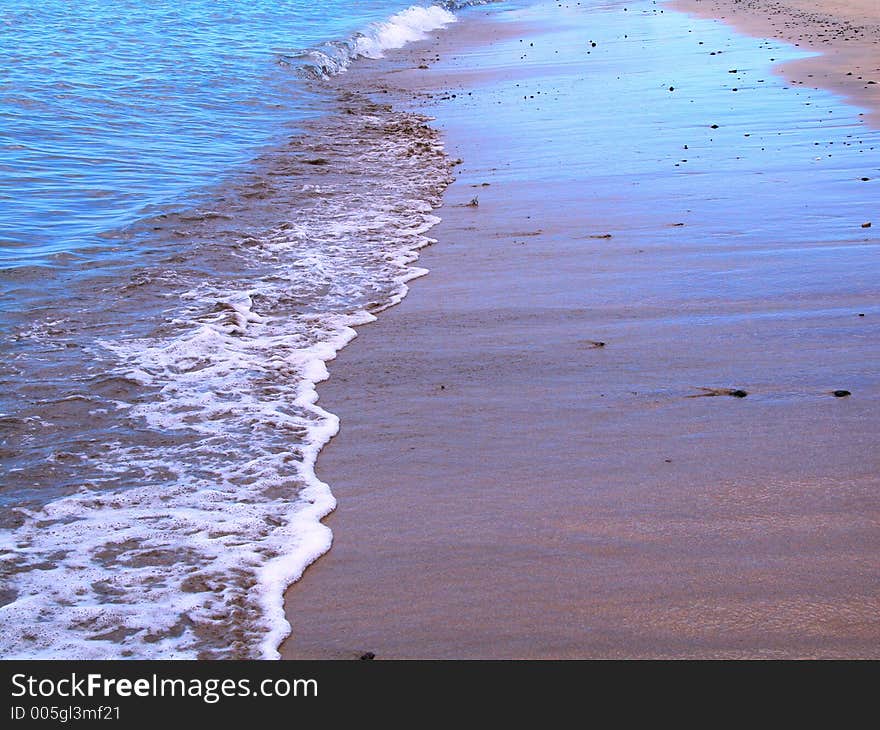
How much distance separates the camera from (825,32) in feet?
56.5

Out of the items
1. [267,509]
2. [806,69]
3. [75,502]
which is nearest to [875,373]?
[267,509]

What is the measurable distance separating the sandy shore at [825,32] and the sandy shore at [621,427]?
3793 mm

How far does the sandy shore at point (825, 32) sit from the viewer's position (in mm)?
11992

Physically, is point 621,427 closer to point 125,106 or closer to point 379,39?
point 125,106

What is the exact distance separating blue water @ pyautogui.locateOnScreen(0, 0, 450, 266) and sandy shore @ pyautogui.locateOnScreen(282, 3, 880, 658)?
2.84 m

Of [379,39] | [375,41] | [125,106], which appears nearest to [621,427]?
[125,106]

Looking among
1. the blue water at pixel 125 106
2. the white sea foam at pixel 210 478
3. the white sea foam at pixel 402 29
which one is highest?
the white sea foam at pixel 402 29

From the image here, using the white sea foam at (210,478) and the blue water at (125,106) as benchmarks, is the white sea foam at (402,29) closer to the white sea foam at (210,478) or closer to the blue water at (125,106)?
the blue water at (125,106)

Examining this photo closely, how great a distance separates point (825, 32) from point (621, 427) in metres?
15.6

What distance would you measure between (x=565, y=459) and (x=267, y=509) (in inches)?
44.9

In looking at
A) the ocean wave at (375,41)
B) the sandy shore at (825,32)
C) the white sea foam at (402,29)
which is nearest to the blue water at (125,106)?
the ocean wave at (375,41)

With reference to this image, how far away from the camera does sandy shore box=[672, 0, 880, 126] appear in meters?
12.0
